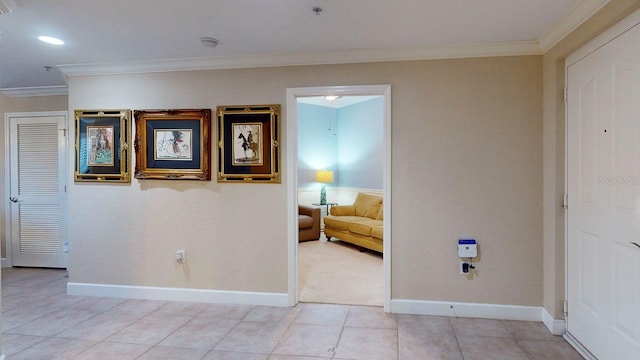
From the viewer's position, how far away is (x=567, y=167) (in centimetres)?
263

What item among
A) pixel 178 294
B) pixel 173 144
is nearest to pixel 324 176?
pixel 173 144

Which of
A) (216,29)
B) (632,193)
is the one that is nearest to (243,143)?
(216,29)

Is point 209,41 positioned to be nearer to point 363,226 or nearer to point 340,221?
point 363,226

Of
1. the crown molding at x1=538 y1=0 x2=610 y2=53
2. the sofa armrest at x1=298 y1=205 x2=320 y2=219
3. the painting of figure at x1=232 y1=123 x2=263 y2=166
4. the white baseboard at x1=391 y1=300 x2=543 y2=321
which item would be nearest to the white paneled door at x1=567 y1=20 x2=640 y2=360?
the crown molding at x1=538 y1=0 x2=610 y2=53

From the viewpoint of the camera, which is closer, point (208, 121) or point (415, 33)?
point (415, 33)

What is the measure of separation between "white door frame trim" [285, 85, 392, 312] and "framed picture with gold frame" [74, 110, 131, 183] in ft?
5.45

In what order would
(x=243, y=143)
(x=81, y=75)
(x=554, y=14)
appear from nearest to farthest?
(x=554, y=14) < (x=243, y=143) < (x=81, y=75)

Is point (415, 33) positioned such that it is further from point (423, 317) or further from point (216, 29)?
point (423, 317)

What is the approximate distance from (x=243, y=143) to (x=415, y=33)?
70.1 inches

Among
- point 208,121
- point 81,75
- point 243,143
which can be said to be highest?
point 81,75

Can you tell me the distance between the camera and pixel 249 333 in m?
2.76

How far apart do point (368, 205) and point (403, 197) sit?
305cm

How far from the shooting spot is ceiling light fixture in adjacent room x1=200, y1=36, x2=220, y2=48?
280 centimetres

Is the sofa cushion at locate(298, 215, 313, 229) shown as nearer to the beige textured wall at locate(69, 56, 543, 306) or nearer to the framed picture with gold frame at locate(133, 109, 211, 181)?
the beige textured wall at locate(69, 56, 543, 306)
